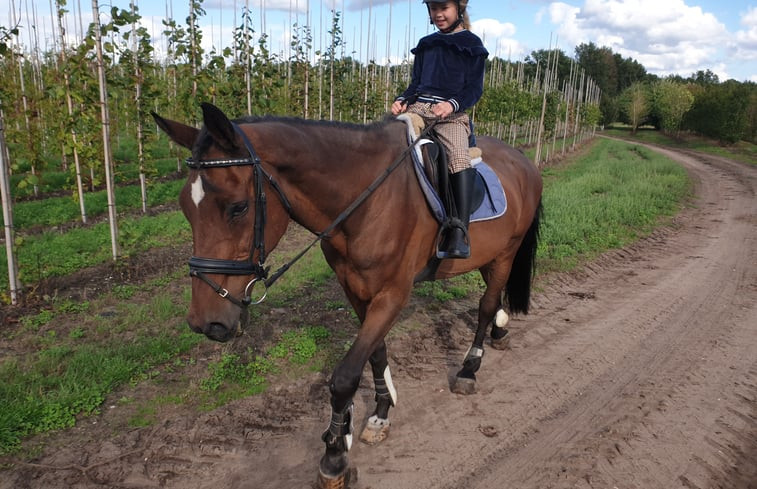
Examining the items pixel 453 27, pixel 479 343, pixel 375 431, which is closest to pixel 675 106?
pixel 479 343

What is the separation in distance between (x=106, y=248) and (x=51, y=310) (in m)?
2.62

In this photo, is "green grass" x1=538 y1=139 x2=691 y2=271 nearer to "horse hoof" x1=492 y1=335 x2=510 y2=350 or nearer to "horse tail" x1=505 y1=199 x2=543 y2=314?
"horse tail" x1=505 y1=199 x2=543 y2=314

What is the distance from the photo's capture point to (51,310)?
5676 millimetres

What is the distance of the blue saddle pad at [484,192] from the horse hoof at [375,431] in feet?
5.11

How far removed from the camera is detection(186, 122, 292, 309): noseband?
7.62 ft

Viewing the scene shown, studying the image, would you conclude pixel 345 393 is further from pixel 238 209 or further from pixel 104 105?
pixel 104 105

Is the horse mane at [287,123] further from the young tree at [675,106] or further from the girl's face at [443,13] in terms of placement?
the young tree at [675,106]

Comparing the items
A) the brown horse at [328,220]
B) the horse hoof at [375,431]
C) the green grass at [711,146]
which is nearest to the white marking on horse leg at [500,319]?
the brown horse at [328,220]

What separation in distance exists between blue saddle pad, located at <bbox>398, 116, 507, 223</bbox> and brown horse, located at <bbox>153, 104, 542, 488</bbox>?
0.06 meters

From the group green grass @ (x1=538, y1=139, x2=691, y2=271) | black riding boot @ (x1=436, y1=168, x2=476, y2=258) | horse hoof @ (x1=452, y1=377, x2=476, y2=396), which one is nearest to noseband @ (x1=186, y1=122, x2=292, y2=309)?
black riding boot @ (x1=436, y1=168, x2=476, y2=258)

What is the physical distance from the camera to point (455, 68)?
367 cm

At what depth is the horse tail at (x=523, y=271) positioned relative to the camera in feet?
18.0

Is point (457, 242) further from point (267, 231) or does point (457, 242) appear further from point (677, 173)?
point (677, 173)

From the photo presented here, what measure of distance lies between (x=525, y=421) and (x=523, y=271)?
2089mm
